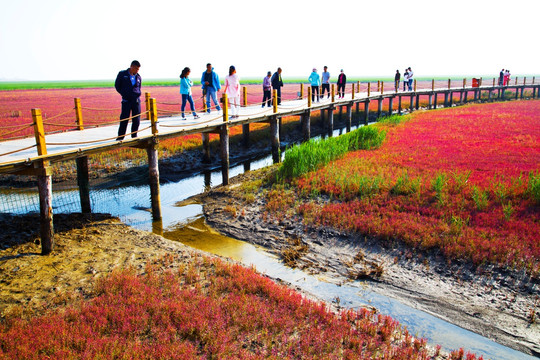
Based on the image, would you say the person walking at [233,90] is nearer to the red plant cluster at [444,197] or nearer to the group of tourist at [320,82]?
the red plant cluster at [444,197]

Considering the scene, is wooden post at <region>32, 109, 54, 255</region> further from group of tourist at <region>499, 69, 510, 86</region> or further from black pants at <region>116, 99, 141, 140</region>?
group of tourist at <region>499, 69, 510, 86</region>

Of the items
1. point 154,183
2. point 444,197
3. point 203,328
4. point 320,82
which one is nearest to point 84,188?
point 154,183

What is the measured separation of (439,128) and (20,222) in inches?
821

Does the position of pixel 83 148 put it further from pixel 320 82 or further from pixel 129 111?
pixel 320 82

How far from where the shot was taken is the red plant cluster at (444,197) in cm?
859

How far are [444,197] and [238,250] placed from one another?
5.56 metres

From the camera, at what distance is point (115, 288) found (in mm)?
6770

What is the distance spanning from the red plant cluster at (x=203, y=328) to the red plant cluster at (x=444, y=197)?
10.6 ft

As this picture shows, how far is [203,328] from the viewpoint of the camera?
18.3ft

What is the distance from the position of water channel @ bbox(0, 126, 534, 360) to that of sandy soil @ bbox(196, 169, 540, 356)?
0.79ft

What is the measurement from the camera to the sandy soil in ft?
21.6

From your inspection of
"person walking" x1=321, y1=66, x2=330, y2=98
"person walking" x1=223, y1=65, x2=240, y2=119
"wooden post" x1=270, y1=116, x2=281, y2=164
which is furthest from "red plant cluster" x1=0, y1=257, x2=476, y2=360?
"person walking" x1=321, y1=66, x2=330, y2=98

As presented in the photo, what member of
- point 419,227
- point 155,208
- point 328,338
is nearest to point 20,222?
point 155,208

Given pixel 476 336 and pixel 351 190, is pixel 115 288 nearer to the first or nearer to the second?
pixel 476 336
